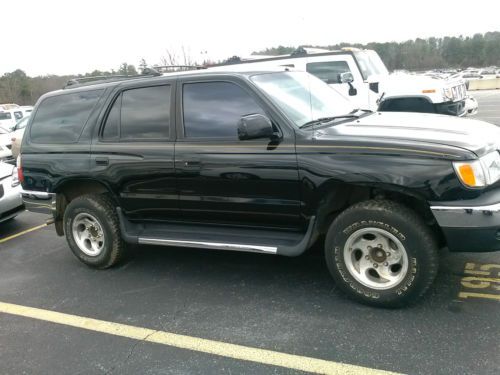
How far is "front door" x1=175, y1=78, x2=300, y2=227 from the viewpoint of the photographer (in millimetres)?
3691

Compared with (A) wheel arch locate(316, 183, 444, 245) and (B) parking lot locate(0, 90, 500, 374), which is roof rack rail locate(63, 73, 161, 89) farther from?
(A) wheel arch locate(316, 183, 444, 245)

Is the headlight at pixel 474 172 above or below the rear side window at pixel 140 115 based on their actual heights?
below

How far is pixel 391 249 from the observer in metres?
3.44

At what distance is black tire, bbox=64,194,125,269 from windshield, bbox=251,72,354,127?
2005 mm

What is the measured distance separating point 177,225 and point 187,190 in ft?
1.51

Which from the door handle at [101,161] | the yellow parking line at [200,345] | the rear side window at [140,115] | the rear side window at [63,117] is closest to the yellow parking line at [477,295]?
the yellow parking line at [200,345]

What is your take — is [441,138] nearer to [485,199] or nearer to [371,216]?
[485,199]

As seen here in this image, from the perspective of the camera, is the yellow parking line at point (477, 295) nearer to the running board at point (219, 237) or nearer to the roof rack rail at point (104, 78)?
the running board at point (219, 237)

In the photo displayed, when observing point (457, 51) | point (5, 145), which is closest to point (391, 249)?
point (5, 145)

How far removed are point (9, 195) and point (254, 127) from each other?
463cm

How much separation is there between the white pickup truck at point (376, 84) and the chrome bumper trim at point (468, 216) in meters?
5.38

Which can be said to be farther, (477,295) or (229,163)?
(229,163)

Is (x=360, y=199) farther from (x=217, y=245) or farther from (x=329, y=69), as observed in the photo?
(x=329, y=69)

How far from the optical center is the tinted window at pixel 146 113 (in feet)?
14.0
